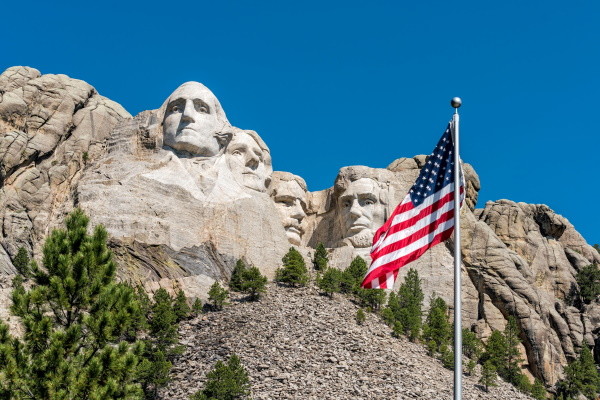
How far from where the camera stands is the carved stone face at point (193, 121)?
47688 millimetres

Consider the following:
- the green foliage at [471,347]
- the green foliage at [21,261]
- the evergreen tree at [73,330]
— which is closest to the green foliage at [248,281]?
the green foliage at [21,261]

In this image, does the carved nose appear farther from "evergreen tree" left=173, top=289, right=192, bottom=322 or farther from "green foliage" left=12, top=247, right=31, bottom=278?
"green foliage" left=12, top=247, right=31, bottom=278

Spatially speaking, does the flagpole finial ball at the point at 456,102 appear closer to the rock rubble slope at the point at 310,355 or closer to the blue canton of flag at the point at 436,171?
the blue canton of flag at the point at 436,171

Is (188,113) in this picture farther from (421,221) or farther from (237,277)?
(421,221)

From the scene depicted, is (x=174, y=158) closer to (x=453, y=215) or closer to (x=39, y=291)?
(x=39, y=291)

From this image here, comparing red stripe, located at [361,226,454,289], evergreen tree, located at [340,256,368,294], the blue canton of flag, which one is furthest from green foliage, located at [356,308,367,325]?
red stripe, located at [361,226,454,289]

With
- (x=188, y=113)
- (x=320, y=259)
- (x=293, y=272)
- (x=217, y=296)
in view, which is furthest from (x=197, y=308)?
(x=188, y=113)

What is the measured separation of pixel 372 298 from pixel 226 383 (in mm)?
11714

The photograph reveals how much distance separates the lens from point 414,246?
79.4ft

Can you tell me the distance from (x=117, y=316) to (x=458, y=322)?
335 inches

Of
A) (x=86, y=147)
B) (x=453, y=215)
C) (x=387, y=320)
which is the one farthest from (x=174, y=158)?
(x=453, y=215)

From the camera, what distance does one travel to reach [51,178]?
46875 millimetres

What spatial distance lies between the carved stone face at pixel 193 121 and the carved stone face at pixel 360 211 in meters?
6.68

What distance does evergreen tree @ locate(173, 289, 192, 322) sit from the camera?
41.4 meters
